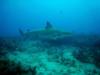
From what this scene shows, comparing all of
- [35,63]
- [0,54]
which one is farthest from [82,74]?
[0,54]

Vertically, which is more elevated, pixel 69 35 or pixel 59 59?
pixel 69 35

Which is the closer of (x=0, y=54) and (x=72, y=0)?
(x=0, y=54)

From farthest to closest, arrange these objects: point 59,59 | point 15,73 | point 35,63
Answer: point 59,59, point 35,63, point 15,73

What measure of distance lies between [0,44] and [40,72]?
7396mm

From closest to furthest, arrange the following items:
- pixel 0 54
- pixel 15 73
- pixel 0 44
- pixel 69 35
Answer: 1. pixel 15 73
2. pixel 0 54
3. pixel 0 44
4. pixel 69 35

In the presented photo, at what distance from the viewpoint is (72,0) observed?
17038 centimetres

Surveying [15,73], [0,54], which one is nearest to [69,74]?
[15,73]

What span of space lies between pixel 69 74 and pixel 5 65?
368cm

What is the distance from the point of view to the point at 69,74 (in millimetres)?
8602

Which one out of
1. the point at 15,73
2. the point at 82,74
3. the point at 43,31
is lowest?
the point at 82,74

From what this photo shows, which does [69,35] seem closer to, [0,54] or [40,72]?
[0,54]

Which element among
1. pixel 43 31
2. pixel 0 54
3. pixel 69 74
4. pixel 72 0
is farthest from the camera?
pixel 72 0

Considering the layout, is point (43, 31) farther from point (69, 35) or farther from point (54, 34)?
point (69, 35)

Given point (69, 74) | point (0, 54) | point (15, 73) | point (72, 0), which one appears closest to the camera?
point (15, 73)
